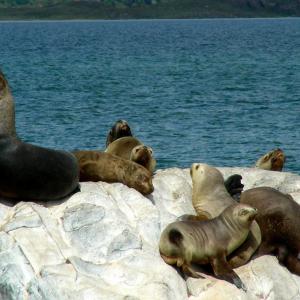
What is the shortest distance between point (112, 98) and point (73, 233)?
137ft

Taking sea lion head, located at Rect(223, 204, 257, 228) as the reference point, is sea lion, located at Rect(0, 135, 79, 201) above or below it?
above

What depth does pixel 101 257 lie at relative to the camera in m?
11.2

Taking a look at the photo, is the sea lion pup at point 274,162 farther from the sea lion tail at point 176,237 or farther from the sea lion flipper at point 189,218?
the sea lion tail at point 176,237

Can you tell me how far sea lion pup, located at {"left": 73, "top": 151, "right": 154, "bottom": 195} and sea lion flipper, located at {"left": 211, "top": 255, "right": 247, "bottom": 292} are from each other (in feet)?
4.59

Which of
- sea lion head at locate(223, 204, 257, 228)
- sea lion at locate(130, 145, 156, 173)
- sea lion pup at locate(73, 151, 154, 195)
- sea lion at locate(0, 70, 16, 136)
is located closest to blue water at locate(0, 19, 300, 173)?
sea lion at locate(130, 145, 156, 173)

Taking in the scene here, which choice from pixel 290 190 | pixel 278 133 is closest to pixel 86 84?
pixel 278 133

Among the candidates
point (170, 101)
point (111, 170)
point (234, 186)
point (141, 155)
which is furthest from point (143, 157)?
point (170, 101)

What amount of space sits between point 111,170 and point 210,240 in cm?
177

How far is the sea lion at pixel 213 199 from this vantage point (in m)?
11.9

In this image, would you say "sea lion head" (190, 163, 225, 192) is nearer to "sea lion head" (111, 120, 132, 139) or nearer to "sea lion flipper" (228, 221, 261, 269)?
"sea lion flipper" (228, 221, 261, 269)

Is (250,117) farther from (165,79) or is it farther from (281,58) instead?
(281,58)

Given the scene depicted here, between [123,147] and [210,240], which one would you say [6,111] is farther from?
[210,240]

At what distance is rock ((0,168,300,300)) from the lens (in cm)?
1066

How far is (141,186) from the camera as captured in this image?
12375mm
